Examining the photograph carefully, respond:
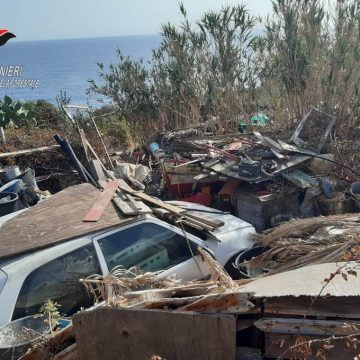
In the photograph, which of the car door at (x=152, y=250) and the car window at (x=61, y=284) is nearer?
the car window at (x=61, y=284)

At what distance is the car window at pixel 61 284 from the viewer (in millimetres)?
4223

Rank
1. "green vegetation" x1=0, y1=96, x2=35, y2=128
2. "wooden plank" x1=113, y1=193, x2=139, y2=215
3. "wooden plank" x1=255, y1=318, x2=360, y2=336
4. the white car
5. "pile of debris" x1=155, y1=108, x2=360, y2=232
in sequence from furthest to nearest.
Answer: "green vegetation" x1=0, y1=96, x2=35, y2=128 < "pile of debris" x1=155, y1=108, x2=360, y2=232 < "wooden plank" x1=113, y1=193, x2=139, y2=215 < the white car < "wooden plank" x1=255, y1=318, x2=360, y2=336

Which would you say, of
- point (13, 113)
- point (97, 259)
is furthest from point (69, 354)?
point (13, 113)

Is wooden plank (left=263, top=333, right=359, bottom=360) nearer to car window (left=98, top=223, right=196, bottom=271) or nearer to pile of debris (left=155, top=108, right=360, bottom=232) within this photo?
car window (left=98, top=223, right=196, bottom=271)

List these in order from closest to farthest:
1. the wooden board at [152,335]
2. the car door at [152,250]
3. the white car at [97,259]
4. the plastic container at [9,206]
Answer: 1. the wooden board at [152,335]
2. the white car at [97,259]
3. the car door at [152,250]
4. the plastic container at [9,206]

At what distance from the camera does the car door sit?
483 centimetres

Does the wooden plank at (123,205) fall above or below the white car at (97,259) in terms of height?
above

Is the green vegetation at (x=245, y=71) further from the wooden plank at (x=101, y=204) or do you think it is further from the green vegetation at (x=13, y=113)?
the wooden plank at (x=101, y=204)

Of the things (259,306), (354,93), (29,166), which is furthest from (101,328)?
(354,93)

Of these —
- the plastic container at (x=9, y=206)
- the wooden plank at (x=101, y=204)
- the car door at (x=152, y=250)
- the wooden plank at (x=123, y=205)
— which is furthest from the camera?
the plastic container at (x=9, y=206)

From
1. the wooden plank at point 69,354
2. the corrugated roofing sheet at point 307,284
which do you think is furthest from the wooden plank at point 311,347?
the wooden plank at point 69,354

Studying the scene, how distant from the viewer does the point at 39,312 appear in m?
4.28

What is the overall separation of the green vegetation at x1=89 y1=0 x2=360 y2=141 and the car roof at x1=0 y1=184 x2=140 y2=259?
753cm

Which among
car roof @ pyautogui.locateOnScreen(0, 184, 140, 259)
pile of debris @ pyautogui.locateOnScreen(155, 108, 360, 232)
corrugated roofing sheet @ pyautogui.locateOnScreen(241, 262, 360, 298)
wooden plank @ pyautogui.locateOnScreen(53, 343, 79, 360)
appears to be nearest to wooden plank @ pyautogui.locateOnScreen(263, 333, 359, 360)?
corrugated roofing sheet @ pyautogui.locateOnScreen(241, 262, 360, 298)
